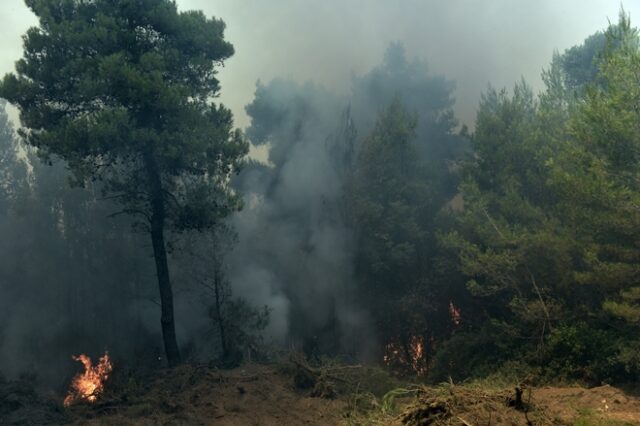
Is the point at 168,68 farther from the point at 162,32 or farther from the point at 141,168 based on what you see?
the point at 141,168

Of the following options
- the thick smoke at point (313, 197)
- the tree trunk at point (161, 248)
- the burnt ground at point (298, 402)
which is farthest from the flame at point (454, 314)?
the tree trunk at point (161, 248)

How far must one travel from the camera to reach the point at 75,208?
3095 centimetres

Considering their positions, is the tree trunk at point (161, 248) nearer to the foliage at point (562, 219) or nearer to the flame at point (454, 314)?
the foliage at point (562, 219)

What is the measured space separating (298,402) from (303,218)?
56.4ft

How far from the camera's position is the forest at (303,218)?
15281mm

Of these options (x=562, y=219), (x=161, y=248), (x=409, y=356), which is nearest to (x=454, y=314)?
(x=409, y=356)

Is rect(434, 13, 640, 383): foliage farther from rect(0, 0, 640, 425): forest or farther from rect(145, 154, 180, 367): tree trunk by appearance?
rect(145, 154, 180, 367): tree trunk

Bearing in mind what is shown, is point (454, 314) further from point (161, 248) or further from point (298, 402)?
point (161, 248)

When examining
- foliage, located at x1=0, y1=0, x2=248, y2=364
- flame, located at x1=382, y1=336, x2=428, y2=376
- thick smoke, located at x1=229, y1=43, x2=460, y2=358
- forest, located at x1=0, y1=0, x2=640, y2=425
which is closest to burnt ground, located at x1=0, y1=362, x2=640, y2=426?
forest, located at x1=0, y1=0, x2=640, y2=425

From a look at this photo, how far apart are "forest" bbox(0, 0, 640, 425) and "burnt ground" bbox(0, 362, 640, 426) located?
3.59 ft

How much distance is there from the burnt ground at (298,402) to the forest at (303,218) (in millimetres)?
1095

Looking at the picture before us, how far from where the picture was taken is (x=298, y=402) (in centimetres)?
1431

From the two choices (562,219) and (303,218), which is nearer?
(562,219)

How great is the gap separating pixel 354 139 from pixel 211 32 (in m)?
12.9
